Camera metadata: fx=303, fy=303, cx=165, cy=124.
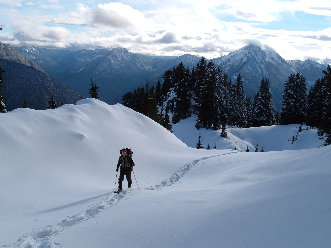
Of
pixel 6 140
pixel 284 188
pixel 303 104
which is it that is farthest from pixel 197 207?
pixel 303 104

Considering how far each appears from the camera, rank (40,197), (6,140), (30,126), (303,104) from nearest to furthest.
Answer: (40,197) < (6,140) < (30,126) < (303,104)

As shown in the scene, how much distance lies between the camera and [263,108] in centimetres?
7975

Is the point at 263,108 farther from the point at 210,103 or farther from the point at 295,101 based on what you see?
the point at 210,103

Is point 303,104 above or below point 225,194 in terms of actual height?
above

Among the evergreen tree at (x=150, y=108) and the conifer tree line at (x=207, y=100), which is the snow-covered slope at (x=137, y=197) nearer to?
the evergreen tree at (x=150, y=108)

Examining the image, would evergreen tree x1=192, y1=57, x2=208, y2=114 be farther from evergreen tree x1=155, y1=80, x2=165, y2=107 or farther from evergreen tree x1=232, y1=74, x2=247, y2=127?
evergreen tree x1=155, y1=80, x2=165, y2=107

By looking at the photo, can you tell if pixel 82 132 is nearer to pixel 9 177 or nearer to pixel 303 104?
pixel 9 177

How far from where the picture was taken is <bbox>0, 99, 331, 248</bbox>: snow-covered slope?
25.5 ft

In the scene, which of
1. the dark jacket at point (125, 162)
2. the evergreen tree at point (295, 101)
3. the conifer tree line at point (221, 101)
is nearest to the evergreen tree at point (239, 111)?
the conifer tree line at point (221, 101)

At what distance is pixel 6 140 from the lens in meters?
18.6

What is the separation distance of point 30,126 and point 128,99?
65120 millimetres

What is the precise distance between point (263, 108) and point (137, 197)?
72296 millimetres

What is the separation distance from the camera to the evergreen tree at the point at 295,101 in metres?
74.8

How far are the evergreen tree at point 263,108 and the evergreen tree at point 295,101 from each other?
402 centimetres
